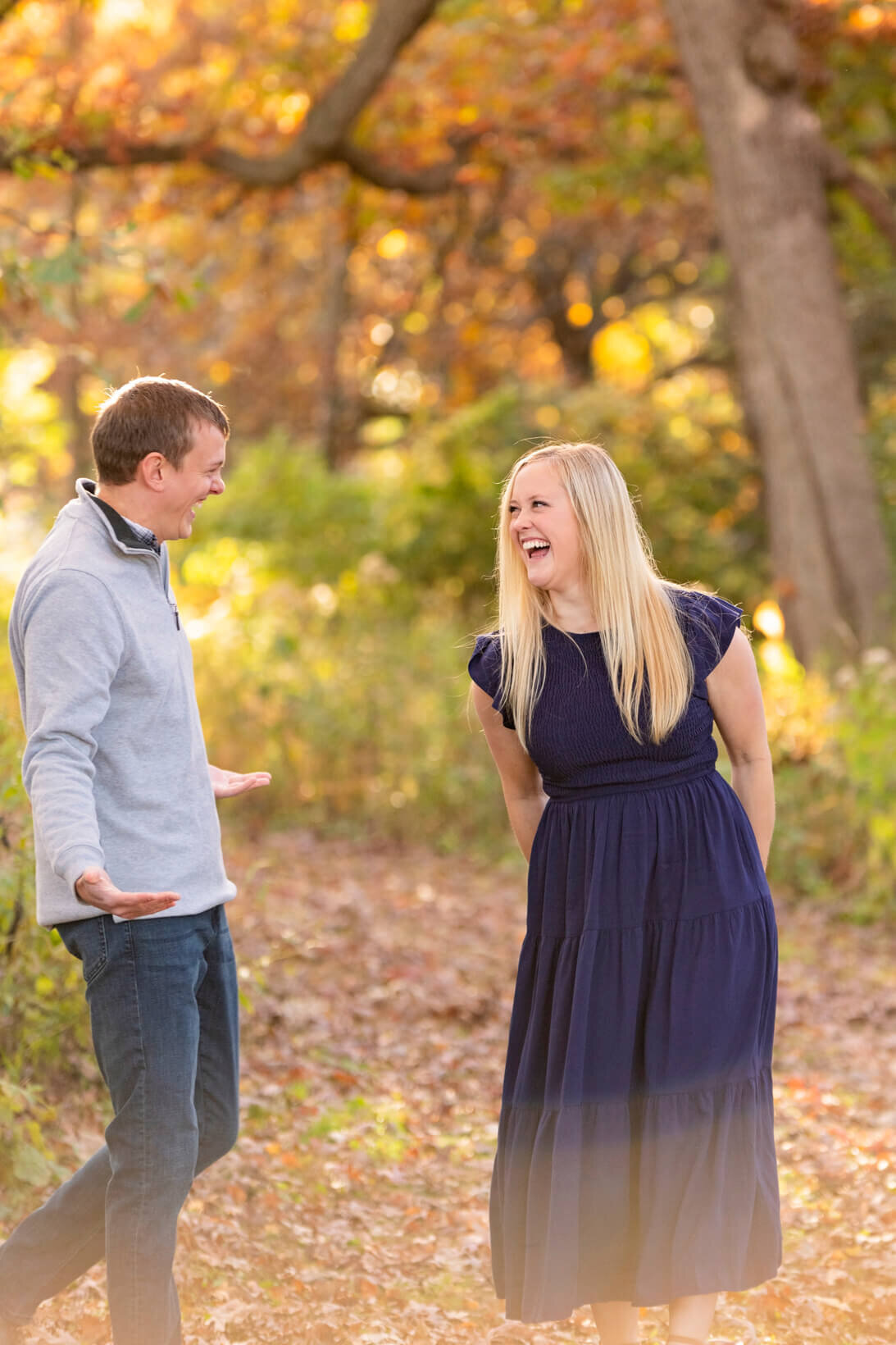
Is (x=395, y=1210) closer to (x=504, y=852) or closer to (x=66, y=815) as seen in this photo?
(x=66, y=815)

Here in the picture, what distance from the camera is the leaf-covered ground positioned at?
3.60 metres

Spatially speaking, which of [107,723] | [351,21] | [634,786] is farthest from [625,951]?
[351,21]

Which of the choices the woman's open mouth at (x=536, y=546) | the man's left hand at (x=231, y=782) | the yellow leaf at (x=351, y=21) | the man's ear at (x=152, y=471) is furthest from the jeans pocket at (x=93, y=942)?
the yellow leaf at (x=351, y=21)

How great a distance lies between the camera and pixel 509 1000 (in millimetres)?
6293

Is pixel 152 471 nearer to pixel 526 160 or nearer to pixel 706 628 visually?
pixel 706 628

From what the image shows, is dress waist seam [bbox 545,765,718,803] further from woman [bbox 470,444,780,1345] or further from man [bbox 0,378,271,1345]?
man [bbox 0,378,271,1345]

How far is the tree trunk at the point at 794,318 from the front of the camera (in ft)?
31.2

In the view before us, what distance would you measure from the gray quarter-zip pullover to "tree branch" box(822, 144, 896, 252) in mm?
8495

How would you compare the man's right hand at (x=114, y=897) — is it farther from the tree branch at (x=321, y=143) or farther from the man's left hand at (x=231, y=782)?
the tree branch at (x=321, y=143)

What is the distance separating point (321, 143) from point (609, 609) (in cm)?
752

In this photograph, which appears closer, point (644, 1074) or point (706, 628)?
point (644, 1074)

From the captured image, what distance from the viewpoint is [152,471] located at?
2.69m

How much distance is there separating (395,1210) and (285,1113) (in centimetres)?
70

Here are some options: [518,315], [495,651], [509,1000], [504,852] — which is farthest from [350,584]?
[495,651]
